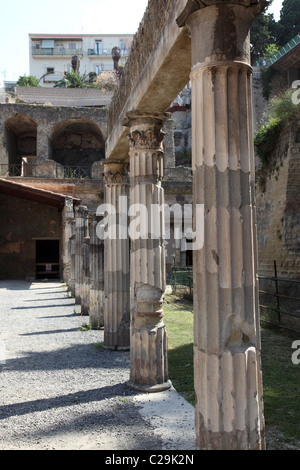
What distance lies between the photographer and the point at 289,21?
117 feet

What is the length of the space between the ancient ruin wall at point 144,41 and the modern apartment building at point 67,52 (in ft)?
182

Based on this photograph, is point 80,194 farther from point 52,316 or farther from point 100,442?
point 100,442

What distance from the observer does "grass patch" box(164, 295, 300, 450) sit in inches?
142

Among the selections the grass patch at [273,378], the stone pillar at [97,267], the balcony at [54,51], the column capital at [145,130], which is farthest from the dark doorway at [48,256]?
the balcony at [54,51]

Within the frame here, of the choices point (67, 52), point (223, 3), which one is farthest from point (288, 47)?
point (67, 52)

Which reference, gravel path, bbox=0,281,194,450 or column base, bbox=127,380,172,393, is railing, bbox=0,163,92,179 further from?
column base, bbox=127,380,172,393

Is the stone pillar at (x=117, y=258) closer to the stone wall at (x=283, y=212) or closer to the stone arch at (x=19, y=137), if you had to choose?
the stone wall at (x=283, y=212)

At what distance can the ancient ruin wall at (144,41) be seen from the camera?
12.1 ft

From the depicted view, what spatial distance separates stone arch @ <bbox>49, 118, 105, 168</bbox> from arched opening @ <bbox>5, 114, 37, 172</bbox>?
5.70 feet

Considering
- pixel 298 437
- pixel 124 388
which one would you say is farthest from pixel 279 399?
pixel 124 388

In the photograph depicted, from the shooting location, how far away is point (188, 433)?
11.8 feet

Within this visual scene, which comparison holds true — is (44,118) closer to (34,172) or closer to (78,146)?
(34,172)

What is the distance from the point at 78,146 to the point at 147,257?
27.6m

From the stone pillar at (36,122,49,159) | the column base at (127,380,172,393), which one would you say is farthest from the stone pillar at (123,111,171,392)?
the stone pillar at (36,122,49,159)
